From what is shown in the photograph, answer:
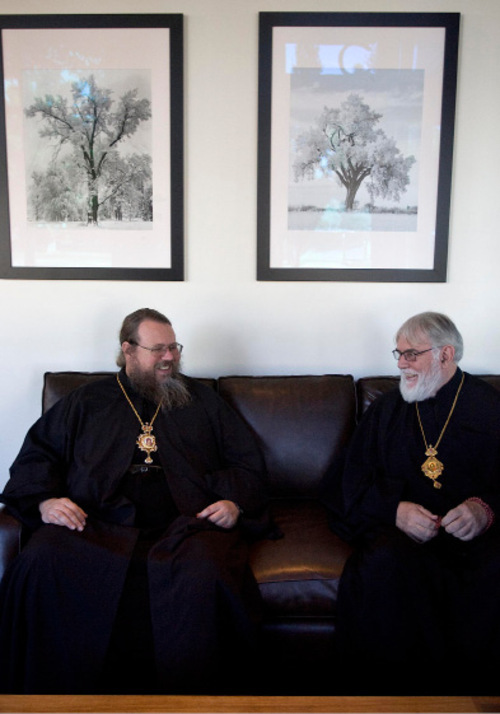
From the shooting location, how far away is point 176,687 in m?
1.88

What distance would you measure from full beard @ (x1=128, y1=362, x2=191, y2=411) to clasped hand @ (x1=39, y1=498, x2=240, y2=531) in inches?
18.2

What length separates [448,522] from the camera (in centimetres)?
202

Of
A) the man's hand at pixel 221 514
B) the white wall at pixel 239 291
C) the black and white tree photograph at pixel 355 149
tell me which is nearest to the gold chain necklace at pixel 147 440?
the man's hand at pixel 221 514

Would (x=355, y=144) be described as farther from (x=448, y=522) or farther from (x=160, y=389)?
(x=448, y=522)

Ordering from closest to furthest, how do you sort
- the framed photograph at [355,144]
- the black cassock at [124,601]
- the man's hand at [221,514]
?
the black cassock at [124,601] → the man's hand at [221,514] → the framed photograph at [355,144]

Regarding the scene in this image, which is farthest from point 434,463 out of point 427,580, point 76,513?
point 76,513

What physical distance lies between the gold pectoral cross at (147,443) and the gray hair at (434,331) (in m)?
1.09

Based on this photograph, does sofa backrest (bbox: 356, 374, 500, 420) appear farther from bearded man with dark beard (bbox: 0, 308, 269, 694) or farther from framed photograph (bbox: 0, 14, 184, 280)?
framed photograph (bbox: 0, 14, 184, 280)

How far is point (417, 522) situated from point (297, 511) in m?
0.57

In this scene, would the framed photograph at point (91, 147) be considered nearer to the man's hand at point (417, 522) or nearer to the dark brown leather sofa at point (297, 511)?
the dark brown leather sofa at point (297, 511)

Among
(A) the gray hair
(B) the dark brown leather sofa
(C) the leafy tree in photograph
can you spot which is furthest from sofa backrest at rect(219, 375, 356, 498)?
(C) the leafy tree in photograph

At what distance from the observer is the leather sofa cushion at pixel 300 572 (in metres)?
2.00

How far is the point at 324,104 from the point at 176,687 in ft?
8.26

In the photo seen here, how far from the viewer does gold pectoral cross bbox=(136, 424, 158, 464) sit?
2340 millimetres
